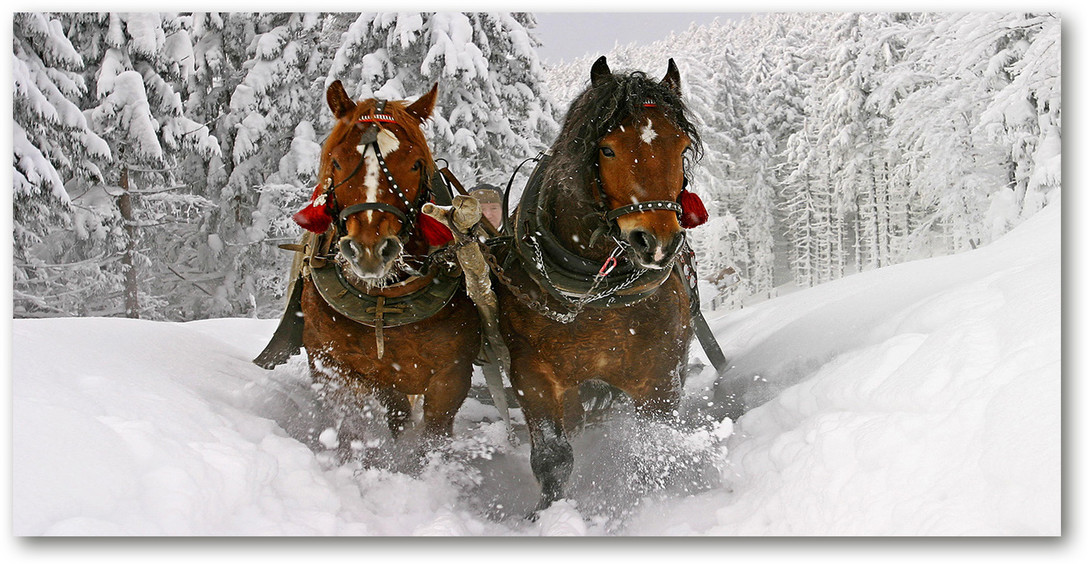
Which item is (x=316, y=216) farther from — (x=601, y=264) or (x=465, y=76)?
(x=465, y=76)

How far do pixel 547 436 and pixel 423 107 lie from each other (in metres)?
1.72

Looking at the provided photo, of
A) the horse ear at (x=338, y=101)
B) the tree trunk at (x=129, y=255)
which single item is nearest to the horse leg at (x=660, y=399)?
the horse ear at (x=338, y=101)

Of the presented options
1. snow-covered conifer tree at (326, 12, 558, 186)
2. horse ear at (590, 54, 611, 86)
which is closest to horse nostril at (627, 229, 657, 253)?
horse ear at (590, 54, 611, 86)

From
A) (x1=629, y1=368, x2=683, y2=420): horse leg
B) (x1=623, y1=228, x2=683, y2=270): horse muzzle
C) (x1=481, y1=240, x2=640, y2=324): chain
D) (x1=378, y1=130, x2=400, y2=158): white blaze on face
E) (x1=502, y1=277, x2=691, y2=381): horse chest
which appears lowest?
(x1=629, y1=368, x2=683, y2=420): horse leg

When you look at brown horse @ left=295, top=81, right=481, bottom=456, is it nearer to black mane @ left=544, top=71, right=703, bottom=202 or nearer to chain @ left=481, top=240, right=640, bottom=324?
chain @ left=481, top=240, right=640, bottom=324

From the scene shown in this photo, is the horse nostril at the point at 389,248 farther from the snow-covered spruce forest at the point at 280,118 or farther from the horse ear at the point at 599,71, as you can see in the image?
the snow-covered spruce forest at the point at 280,118

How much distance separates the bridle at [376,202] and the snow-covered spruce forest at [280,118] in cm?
99

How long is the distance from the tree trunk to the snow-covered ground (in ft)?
16.7

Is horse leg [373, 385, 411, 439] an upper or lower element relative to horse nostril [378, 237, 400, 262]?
lower

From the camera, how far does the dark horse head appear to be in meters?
2.44

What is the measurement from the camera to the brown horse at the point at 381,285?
8.78 feet

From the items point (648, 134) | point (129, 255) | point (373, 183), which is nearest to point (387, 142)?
point (373, 183)

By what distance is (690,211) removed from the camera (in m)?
2.70

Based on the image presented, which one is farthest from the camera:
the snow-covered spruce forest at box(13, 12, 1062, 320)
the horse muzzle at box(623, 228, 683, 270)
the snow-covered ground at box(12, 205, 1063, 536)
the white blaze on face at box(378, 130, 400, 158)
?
the snow-covered spruce forest at box(13, 12, 1062, 320)
